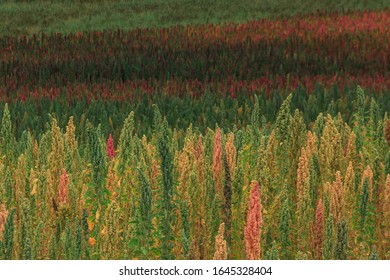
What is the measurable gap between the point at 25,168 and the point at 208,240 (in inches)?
59.4

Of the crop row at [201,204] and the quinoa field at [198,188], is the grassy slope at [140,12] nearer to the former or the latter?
the quinoa field at [198,188]

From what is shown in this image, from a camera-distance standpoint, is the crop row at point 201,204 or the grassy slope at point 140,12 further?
the grassy slope at point 140,12

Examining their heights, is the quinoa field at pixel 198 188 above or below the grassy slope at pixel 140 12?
below

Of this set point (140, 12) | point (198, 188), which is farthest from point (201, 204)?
point (140, 12)

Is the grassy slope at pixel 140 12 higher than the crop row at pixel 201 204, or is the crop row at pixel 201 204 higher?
the grassy slope at pixel 140 12

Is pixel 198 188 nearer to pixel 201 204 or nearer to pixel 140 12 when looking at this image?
pixel 201 204

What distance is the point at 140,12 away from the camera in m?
22.3

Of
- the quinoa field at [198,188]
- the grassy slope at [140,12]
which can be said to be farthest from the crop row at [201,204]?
the grassy slope at [140,12]

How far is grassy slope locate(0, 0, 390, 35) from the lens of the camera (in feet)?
67.4

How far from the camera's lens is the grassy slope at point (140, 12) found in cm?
2055

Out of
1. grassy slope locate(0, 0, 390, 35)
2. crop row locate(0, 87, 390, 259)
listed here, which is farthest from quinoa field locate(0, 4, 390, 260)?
grassy slope locate(0, 0, 390, 35)

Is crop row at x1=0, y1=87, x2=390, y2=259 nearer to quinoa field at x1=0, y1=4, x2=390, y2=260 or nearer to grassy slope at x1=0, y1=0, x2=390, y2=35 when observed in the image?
quinoa field at x1=0, y1=4, x2=390, y2=260

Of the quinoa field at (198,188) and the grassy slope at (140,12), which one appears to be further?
the grassy slope at (140,12)

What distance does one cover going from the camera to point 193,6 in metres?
22.8
